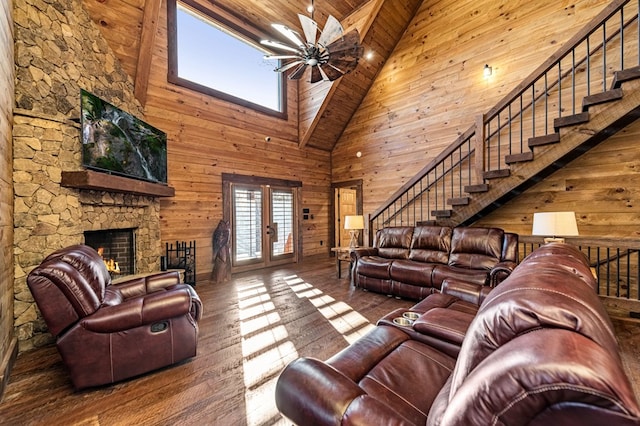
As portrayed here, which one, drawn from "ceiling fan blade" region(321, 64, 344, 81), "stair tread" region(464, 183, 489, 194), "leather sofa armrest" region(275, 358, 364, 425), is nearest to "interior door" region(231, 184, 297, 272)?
"ceiling fan blade" region(321, 64, 344, 81)

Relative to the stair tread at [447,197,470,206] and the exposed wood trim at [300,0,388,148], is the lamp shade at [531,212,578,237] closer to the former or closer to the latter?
the stair tread at [447,197,470,206]

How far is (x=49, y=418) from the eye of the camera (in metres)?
1.71

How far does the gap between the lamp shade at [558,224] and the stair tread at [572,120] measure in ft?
3.68

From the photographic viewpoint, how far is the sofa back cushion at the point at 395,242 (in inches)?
175

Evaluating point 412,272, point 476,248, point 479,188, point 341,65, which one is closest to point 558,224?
point 476,248

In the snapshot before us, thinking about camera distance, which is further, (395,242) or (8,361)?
(395,242)

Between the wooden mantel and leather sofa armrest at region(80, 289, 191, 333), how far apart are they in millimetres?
1592

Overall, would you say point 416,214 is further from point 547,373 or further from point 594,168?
point 547,373

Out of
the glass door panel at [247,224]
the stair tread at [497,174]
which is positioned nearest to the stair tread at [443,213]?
the stair tread at [497,174]

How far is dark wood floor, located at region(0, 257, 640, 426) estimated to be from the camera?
174 centimetres

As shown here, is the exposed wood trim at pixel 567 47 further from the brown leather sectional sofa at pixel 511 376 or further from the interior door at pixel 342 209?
the interior door at pixel 342 209

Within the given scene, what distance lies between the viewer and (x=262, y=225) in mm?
6141

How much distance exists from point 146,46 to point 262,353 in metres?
4.49

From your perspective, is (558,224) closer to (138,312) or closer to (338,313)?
(338,313)
